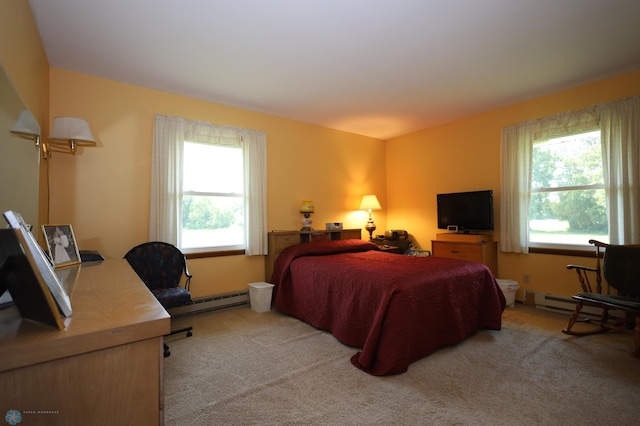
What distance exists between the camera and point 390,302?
90.4 inches

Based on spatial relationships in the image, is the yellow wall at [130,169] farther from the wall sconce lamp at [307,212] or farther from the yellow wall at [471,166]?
the yellow wall at [471,166]

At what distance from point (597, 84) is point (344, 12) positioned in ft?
10.2

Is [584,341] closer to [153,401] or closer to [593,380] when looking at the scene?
[593,380]

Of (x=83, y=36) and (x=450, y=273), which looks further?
(x=450, y=273)

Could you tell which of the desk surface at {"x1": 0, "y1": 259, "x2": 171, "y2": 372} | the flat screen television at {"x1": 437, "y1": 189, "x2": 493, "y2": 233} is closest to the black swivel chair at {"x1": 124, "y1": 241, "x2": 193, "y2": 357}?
the desk surface at {"x1": 0, "y1": 259, "x2": 171, "y2": 372}

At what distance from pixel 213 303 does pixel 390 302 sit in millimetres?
2346

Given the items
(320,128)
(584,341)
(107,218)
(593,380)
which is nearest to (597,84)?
(584,341)

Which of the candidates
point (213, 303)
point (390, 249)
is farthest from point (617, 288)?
point (213, 303)

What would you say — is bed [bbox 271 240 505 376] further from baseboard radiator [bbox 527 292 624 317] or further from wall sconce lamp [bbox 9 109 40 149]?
wall sconce lamp [bbox 9 109 40 149]

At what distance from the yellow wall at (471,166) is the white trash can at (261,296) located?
275 centimetres

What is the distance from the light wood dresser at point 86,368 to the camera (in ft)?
2.12

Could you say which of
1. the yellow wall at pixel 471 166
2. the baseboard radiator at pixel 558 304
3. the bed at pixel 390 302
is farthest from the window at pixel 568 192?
the bed at pixel 390 302

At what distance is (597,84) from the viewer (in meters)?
3.34

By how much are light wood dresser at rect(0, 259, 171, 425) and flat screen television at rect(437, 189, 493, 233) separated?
4193mm
